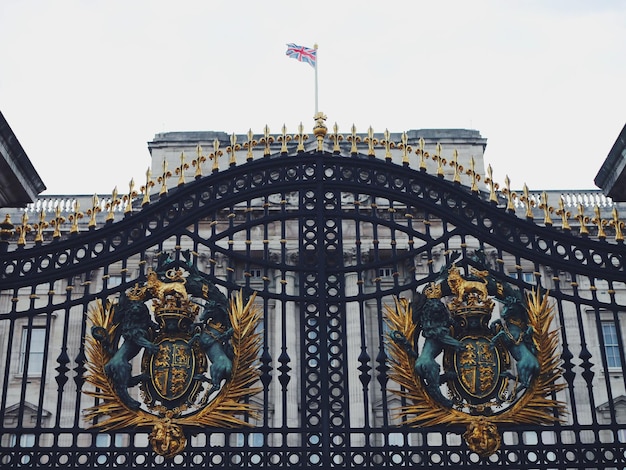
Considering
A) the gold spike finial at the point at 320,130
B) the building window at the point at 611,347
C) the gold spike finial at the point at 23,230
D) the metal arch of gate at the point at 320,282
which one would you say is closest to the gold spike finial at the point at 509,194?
the metal arch of gate at the point at 320,282

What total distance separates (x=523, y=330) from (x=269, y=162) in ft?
13.0

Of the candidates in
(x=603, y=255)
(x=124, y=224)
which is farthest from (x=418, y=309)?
(x=124, y=224)

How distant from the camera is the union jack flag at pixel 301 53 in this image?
18.4 metres

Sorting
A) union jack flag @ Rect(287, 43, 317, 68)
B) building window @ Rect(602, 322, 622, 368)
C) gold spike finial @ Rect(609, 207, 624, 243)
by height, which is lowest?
gold spike finial @ Rect(609, 207, 624, 243)

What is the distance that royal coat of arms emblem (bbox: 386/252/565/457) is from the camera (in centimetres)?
1145

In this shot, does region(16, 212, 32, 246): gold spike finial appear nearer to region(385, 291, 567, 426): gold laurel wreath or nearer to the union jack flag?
region(385, 291, 567, 426): gold laurel wreath

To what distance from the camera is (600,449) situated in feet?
37.6

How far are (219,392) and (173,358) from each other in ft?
2.27

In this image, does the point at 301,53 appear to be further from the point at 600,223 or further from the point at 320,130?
the point at 600,223

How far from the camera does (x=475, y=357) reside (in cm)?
1160

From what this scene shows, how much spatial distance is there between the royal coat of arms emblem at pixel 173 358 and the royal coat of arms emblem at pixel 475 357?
190 centimetres

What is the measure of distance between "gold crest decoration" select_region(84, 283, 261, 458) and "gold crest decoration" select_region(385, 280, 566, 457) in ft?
5.80

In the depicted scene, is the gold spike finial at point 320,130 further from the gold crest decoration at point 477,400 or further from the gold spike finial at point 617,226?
the gold spike finial at point 617,226

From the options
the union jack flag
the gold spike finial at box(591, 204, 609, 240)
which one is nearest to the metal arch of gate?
the gold spike finial at box(591, 204, 609, 240)
